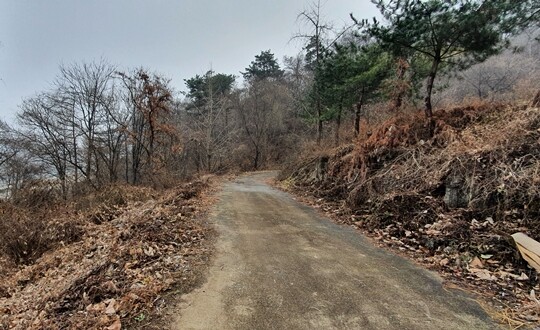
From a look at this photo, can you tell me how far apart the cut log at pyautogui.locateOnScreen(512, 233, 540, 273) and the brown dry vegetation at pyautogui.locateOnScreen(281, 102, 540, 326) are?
11cm

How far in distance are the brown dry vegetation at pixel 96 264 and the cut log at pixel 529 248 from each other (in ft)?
13.9

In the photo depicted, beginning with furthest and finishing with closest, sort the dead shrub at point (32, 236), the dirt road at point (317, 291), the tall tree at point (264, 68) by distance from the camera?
1. the tall tree at point (264, 68)
2. the dead shrub at point (32, 236)
3. the dirt road at point (317, 291)

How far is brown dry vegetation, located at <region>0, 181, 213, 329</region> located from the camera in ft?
9.45

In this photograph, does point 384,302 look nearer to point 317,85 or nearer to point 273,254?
point 273,254

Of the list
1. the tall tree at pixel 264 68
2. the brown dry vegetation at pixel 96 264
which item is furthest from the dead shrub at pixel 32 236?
the tall tree at pixel 264 68

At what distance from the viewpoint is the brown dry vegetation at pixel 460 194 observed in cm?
367

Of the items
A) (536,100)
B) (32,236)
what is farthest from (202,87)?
(536,100)

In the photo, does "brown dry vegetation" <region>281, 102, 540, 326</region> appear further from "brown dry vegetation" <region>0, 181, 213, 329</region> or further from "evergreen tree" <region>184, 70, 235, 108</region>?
"evergreen tree" <region>184, 70, 235, 108</region>

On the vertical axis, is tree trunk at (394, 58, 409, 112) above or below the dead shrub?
above

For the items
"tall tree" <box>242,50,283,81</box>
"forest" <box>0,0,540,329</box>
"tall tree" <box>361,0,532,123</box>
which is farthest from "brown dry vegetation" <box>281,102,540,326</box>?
"tall tree" <box>242,50,283,81</box>

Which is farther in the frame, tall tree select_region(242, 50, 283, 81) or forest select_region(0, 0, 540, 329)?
tall tree select_region(242, 50, 283, 81)

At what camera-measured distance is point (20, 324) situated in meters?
2.84

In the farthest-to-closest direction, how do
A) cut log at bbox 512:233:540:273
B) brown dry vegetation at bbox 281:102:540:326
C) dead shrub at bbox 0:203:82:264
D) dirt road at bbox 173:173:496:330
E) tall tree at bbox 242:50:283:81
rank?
tall tree at bbox 242:50:283:81
dead shrub at bbox 0:203:82:264
brown dry vegetation at bbox 281:102:540:326
cut log at bbox 512:233:540:273
dirt road at bbox 173:173:496:330

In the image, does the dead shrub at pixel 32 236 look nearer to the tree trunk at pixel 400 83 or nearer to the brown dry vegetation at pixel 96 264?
→ the brown dry vegetation at pixel 96 264
